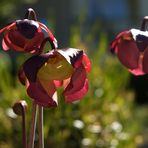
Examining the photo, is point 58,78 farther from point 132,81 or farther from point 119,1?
point 119,1

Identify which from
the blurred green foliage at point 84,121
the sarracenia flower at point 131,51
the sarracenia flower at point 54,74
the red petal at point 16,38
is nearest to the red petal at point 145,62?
the sarracenia flower at point 131,51

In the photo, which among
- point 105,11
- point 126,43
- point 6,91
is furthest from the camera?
point 105,11

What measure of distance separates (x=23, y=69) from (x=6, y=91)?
2.21m

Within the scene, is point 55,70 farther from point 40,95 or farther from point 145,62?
point 145,62

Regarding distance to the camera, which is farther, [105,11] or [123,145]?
[105,11]

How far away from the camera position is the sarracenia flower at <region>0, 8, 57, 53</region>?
1146mm

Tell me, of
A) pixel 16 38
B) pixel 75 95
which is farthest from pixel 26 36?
pixel 75 95

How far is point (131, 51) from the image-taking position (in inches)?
48.0

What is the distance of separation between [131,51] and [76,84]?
0.16 m

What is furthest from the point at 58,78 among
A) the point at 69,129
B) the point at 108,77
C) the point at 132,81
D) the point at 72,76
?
the point at 132,81

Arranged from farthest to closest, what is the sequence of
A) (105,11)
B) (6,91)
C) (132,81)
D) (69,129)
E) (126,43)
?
(105,11) → (132,81) → (6,91) → (69,129) → (126,43)

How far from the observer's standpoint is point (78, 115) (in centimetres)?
314

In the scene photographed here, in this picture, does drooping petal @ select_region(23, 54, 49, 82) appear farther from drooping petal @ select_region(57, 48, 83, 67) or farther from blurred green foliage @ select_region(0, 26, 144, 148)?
blurred green foliage @ select_region(0, 26, 144, 148)

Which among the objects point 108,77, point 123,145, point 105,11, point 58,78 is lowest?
point 105,11
